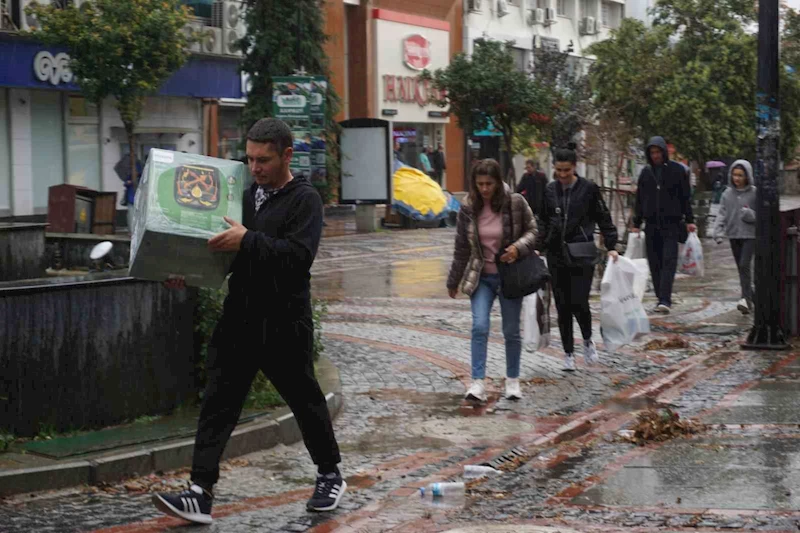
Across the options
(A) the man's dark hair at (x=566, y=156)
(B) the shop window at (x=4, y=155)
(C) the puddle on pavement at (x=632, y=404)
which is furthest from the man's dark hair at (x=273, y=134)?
(B) the shop window at (x=4, y=155)

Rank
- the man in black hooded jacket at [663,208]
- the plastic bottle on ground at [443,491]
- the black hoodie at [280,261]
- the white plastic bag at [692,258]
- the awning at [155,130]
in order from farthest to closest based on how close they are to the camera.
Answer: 1. the awning at [155,130]
2. the white plastic bag at [692,258]
3. the man in black hooded jacket at [663,208]
4. the plastic bottle on ground at [443,491]
5. the black hoodie at [280,261]

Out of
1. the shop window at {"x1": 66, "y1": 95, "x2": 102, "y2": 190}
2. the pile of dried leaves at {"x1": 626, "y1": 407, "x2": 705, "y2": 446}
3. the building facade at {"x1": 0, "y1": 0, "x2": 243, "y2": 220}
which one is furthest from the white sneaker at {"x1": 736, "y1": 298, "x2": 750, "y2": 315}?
the shop window at {"x1": 66, "y1": 95, "x2": 102, "y2": 190}

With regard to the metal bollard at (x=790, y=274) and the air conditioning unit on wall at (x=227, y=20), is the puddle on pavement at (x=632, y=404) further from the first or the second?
the air conditioning unit on wall at (x=227, y=20)

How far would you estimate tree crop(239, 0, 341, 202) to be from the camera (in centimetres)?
2938

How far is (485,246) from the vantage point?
8.89 m

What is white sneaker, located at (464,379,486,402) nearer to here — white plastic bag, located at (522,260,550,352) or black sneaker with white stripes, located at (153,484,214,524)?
white plastic bag, located at (522,260,550,352)

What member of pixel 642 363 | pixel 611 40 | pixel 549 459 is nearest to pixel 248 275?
pixel 549 459

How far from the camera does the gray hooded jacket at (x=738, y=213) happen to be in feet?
43.1

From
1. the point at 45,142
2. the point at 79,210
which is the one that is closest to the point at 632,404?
the point at 79,210

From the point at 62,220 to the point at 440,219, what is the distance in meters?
11.9

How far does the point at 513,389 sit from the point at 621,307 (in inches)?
61.6

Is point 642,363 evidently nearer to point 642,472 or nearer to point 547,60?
point 642,472

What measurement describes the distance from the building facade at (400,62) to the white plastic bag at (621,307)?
91.3 feet

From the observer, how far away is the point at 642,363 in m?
10.5
